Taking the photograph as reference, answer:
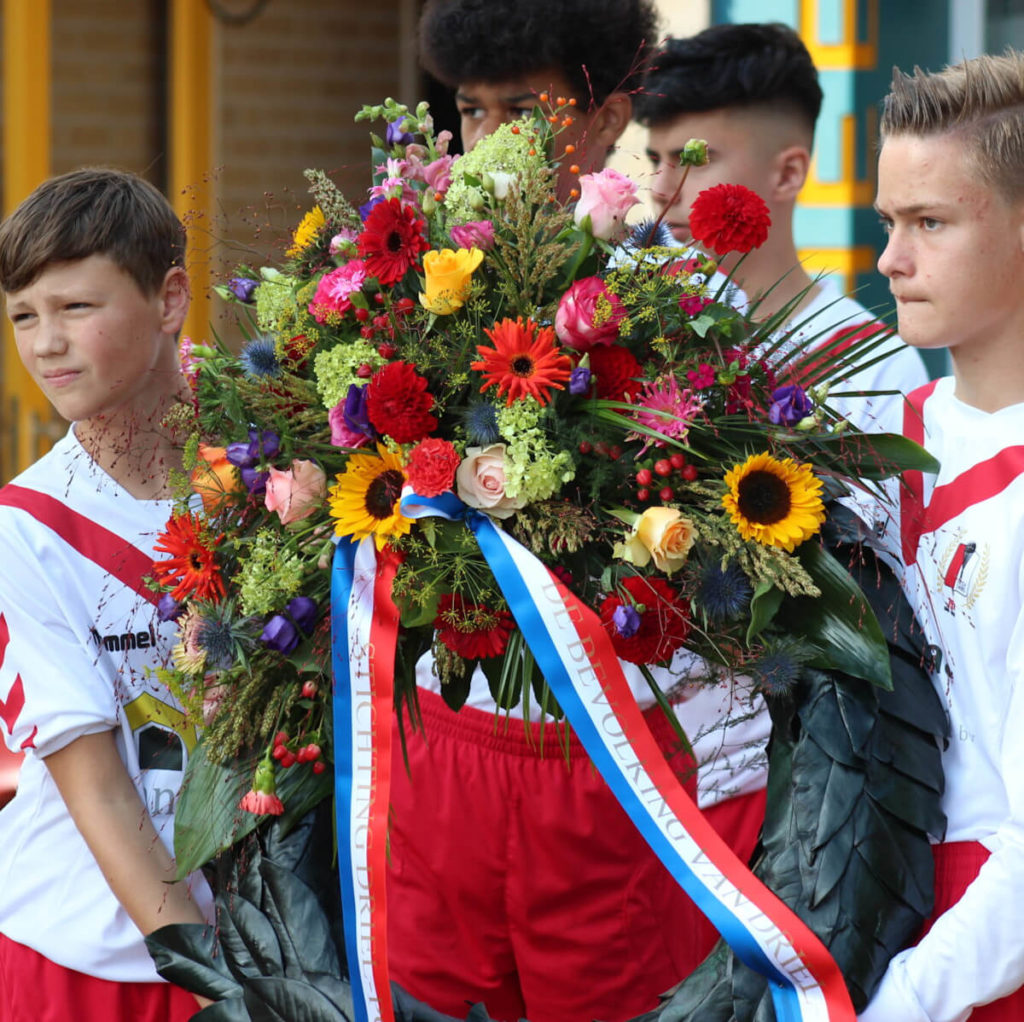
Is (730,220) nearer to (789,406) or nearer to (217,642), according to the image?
(789,406)

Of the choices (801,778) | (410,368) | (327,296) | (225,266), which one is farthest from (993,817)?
(225,266)

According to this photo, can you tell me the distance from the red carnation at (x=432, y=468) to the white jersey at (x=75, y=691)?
1.75 feet

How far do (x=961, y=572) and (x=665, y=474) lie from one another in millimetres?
Answer: 361

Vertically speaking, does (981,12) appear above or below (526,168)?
above

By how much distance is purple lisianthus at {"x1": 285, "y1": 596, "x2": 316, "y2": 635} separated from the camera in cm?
168

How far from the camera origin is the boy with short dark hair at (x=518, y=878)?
214 cm

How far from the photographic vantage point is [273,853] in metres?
1.75

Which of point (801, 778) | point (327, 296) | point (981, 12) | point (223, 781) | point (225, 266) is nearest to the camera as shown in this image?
point (801, 778)

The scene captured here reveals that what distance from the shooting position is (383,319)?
1.64 metres

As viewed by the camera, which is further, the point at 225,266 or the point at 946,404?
the point at 225,266

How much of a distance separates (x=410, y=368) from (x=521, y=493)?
19 centimetres

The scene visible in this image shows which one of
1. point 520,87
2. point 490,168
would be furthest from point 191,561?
point 520,87

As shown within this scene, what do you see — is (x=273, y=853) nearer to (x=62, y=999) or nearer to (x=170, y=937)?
(x=170, y=937)

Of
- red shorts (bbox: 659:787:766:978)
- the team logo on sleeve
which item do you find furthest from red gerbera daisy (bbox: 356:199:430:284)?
red shorts (bbox: 659:787:766:978)
